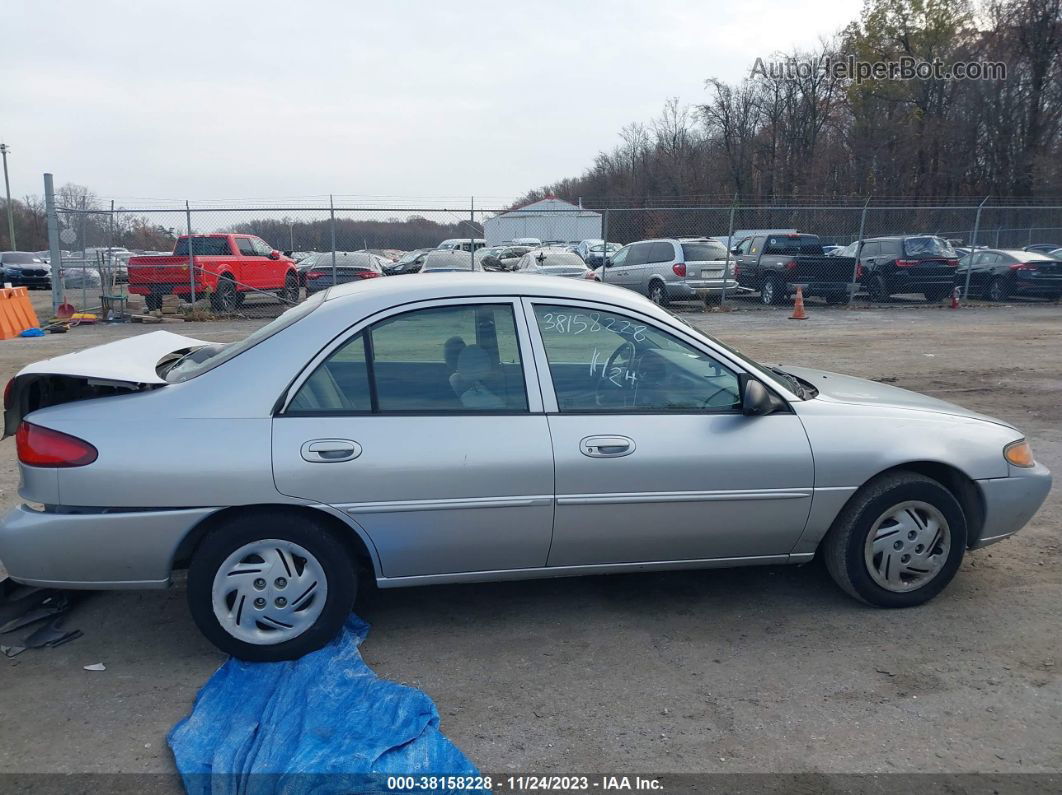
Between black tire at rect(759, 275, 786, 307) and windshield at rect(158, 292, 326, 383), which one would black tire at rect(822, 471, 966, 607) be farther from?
black tire at rect(759, 275, 786, 307)

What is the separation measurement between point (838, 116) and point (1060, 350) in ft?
131

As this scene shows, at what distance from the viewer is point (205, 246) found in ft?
63.0

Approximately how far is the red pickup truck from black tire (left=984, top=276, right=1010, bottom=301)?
56.6 ft

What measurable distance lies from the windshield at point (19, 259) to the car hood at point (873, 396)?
3236cm

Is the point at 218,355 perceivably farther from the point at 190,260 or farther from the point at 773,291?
the point at 773,291

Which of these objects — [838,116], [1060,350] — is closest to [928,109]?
[838,116]

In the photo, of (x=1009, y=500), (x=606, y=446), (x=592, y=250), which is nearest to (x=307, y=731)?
(x=606, y=446)

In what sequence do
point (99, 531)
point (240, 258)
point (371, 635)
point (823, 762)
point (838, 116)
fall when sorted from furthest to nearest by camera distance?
point (838, 116)
point (240, 258)
point (371, 635)
point (99, 531)
point (823, 762)

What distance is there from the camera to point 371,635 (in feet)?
13.0

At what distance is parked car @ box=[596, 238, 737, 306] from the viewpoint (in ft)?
63.2

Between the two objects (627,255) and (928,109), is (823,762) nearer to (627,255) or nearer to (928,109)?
(627,255)

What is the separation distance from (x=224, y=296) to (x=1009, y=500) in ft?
56.7

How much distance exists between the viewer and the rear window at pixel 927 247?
20766mm

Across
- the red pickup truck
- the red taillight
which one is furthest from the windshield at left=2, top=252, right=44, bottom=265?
the red taillight
